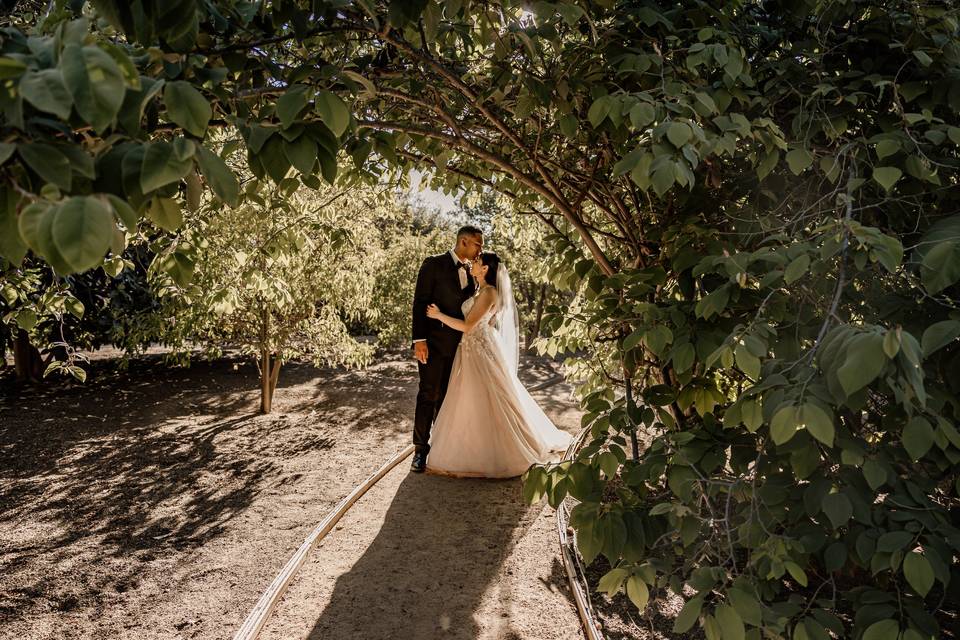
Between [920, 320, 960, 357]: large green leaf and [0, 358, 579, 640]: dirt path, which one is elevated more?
[920, 320, 960, 357]: large green leaf

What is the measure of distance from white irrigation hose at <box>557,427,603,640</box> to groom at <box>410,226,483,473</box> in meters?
1.60

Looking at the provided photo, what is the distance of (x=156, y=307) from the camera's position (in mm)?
7191

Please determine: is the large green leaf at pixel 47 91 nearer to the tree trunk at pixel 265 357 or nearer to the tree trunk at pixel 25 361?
the tree trunk at pixel 265 357

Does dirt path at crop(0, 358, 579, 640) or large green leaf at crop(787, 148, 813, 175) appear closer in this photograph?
large green leaf at crop(787, 148, 813, 175)

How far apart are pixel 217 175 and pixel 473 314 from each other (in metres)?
3.88

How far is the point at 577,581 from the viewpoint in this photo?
3121 mm

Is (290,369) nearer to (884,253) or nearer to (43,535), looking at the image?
(43,535)

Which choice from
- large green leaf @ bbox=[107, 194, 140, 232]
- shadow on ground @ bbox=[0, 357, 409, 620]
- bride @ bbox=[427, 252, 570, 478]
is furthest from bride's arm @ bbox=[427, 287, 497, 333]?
large green leaf @ bbox=[107, 194, 140, 232]

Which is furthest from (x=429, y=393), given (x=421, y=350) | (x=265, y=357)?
(x=265, y=357)

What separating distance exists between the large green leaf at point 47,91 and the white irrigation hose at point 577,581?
1903 mm

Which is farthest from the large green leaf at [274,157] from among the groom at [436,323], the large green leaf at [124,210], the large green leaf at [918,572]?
the groom at [436,323]

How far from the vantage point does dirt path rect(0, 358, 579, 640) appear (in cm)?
295

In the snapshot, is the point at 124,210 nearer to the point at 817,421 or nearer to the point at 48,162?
the point at 48,162

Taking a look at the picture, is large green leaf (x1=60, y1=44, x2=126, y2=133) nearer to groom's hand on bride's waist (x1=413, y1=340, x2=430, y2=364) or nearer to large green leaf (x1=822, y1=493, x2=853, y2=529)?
large green leaf (x1=822, y1=493, x2=853, y2=529)
